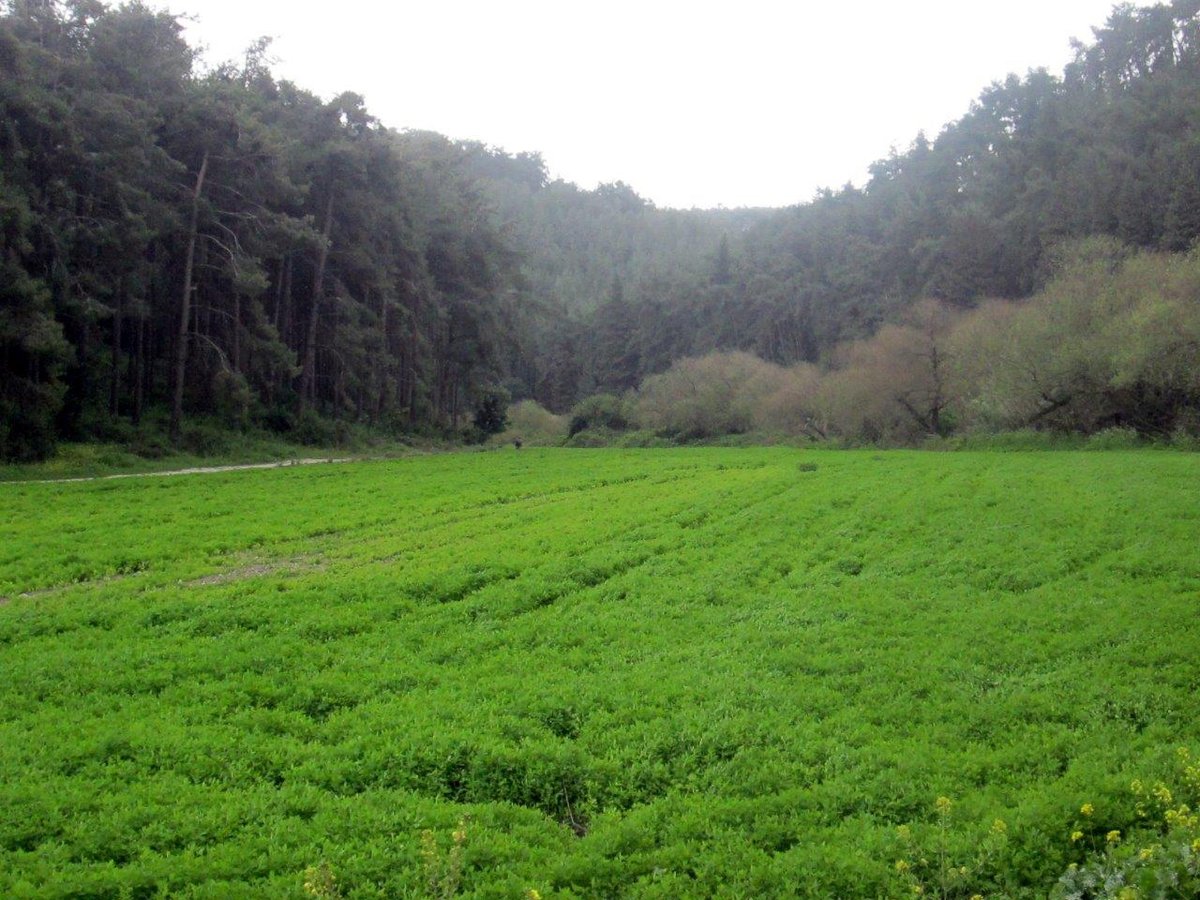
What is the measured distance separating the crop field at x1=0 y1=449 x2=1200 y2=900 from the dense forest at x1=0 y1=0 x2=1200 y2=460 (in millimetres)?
21820

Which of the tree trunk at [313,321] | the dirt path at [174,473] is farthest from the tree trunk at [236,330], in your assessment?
the dirt path at [174,473]

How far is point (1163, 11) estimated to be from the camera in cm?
7194

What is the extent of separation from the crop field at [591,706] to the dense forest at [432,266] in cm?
2182

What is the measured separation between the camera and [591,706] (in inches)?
320

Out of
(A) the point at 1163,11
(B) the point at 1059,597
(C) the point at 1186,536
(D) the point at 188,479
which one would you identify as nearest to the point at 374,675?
(B) the point at 1059,597

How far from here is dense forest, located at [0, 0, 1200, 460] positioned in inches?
1323

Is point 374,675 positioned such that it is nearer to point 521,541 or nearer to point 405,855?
point 405,855

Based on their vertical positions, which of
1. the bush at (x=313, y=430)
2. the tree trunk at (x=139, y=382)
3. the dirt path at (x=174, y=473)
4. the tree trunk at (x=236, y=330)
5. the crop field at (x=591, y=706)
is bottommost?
the crop field at (x=591, y=706)

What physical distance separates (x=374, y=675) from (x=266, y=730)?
4.73ft

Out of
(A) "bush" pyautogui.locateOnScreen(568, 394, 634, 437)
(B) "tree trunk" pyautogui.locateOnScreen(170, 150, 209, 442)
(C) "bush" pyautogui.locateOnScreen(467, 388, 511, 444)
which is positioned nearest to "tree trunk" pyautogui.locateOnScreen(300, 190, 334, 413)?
(B) "tree trunk" pyautogui.locateOnScreen(170, 150, 209, 442)

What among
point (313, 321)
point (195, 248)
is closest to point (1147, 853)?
point (195, 248)

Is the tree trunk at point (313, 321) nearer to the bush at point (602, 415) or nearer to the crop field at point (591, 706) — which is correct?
the bush at point (602, 415)

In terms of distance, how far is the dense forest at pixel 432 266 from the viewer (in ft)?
110

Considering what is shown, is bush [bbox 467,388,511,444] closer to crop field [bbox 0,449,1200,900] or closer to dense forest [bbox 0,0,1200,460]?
dense forest [bbox 0,0,1200,460]
